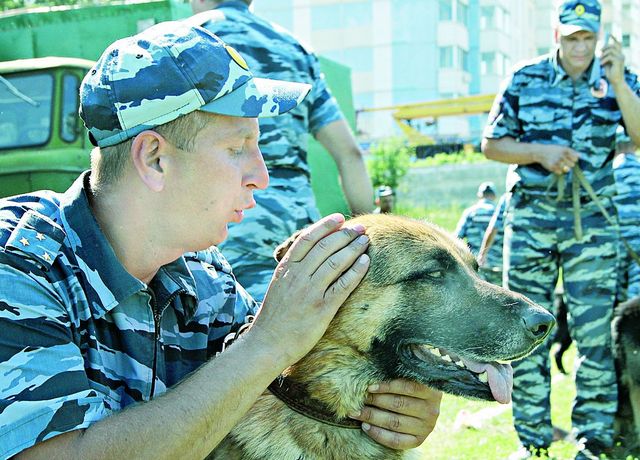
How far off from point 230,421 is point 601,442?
343cm

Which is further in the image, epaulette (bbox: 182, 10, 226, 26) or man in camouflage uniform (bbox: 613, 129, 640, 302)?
man in camouflage uniform (bbox: 613, 129, 640, 302)

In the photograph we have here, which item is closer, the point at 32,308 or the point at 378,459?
the point at 32,308

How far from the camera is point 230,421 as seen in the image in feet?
5.79

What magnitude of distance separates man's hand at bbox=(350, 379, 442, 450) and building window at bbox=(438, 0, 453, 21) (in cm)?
4103

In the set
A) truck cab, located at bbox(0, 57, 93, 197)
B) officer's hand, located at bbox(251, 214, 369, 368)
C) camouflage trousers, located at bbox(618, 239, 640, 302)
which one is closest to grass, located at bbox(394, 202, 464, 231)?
camouflage trousers, located at bbox(618, 239, 640, 302)

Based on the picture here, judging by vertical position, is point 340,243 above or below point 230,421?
above

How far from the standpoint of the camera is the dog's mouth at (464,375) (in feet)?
7.05

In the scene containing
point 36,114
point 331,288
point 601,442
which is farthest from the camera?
point 36,114

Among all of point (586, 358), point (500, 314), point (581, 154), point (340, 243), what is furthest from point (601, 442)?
point (340, 243)

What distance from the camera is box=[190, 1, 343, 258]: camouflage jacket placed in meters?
3.55

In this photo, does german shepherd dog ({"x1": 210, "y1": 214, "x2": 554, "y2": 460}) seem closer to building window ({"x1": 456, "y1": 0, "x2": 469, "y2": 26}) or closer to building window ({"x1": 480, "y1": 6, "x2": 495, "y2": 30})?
building window ({"x1": 456, "y1": 0, "x2": 469, "y2": 26})

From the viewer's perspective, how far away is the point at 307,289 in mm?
1901

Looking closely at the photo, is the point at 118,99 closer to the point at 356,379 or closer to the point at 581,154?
the point at 356,379

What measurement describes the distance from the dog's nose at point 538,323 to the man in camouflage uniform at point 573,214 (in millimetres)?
2536
